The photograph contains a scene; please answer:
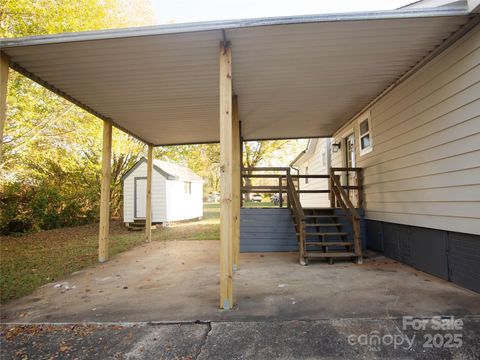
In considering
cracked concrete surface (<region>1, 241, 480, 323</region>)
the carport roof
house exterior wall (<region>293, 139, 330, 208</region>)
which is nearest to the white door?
the carport roof

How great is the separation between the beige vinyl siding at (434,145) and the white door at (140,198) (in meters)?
9.32

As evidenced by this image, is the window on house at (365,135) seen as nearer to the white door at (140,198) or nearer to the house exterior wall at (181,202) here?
the house exterior wall at (181,202)

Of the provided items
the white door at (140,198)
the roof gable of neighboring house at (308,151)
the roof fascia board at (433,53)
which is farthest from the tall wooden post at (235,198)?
the white door at (140,198)

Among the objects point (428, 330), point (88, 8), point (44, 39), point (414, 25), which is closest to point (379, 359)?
point (428, 330)

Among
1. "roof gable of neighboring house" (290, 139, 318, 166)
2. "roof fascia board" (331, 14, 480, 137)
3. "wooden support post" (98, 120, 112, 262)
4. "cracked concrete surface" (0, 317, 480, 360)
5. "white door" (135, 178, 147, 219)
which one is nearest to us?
Answer: "cracked concrete surface" (0, 317, 480, 360)

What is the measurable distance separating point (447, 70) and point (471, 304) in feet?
9.53

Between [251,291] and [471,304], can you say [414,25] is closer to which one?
[471,304]

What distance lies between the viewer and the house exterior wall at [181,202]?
1276cm

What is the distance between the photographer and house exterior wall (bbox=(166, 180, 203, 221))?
1276 centimetres

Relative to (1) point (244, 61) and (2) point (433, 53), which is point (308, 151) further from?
(1) point (244, 61)

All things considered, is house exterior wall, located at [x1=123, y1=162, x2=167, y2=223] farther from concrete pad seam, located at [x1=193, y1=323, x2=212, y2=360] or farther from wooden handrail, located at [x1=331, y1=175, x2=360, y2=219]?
concrete pad seam, located at [x1=193, y1=323, x2=212, y2=360]

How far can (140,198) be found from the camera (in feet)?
40.0

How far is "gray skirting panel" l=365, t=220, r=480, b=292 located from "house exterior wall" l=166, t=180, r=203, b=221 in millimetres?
9068

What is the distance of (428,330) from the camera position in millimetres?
2521
